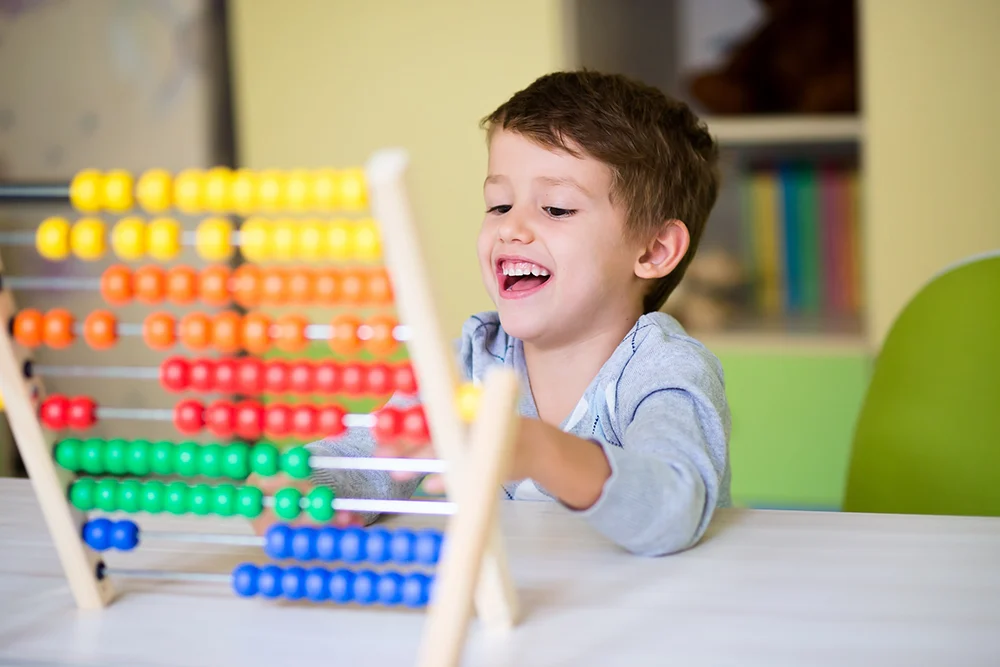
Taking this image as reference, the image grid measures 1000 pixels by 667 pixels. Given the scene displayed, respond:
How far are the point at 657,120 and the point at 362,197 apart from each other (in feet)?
2.46

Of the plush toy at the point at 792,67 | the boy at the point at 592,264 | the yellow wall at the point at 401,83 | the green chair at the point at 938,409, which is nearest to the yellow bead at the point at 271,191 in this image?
the boy at the point at 592,264

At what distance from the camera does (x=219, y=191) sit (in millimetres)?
759

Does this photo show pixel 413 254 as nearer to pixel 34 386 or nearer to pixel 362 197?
pixel 362 197

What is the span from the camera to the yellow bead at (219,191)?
0.76 m

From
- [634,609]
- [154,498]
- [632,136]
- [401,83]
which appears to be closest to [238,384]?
[154,498]

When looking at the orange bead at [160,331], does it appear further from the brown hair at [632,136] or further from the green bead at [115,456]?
the brown hair at [632,136]

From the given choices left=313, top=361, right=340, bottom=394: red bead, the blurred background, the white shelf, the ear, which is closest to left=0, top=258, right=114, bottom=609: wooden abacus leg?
left=313, top=361, right=340, bottom=394: red bead

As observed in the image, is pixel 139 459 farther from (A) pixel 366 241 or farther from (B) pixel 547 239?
(B) pixel 547 239

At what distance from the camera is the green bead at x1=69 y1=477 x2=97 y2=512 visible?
33.2 inches

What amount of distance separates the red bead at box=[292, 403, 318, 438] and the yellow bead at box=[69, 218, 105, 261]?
19cm

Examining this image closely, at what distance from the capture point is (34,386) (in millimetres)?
825

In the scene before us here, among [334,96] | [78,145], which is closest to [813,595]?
[334,96]

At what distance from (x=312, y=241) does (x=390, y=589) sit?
0.82ft

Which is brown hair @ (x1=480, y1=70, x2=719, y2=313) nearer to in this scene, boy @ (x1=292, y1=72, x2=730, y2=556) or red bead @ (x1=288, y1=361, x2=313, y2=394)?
boy @ (x1=292, y1=72, x2=730, y2=556)
